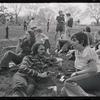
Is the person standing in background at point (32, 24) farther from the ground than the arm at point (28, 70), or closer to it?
farther from the ground

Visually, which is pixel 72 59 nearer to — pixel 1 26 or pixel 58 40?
pixel 58 40

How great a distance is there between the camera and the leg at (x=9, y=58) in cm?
434

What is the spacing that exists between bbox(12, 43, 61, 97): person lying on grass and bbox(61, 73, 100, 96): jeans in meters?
0.60

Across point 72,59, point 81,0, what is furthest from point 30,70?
point 72,59

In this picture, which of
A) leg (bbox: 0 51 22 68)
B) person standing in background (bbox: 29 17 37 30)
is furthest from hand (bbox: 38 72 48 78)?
person standing in background (bbox: 29 17 37 30)

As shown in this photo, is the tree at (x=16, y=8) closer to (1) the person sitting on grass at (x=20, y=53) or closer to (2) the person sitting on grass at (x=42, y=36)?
(1) the person sitting on grass at (x=20, y=53)

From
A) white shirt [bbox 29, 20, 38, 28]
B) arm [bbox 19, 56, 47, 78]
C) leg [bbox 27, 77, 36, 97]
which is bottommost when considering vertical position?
leg [bbox 27, 77, 36, 97]

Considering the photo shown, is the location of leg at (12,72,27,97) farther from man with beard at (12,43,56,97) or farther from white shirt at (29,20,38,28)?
white shirt at (29,20,38,28)

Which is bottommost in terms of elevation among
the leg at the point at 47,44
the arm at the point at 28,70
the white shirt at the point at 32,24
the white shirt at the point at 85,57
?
the arm at the point at 28,70

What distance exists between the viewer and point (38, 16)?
190 inches

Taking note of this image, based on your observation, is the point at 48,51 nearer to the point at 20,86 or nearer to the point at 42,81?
the point at 42,81

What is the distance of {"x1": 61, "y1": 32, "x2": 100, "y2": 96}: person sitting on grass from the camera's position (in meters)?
2.95

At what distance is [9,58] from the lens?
4.40m

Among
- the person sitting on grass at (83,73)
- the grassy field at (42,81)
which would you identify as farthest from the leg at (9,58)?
the person sitting on grass at (83,73)
